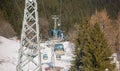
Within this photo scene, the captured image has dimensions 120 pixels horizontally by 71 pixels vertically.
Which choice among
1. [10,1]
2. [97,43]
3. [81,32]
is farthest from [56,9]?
[97,43]

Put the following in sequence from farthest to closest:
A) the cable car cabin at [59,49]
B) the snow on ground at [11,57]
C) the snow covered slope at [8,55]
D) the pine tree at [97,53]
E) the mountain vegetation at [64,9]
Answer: the mountain vegetation at [64,9] < the cable car cabin at [59,49] < the snow on ground at [11,57] < the snow covered slope at [8,55] < the pine tree at [97,53]

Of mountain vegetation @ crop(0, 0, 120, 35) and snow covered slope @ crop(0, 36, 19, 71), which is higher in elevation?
mountain vegetation @ crop(0, 0, 120, 35)

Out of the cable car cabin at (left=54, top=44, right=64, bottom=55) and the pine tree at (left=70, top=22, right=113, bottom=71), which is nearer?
the pine tree at (left=70, top=22, right=113, bottom=71)

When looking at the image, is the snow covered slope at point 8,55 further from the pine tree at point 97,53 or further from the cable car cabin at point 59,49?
→ the pine tree at point 97,53

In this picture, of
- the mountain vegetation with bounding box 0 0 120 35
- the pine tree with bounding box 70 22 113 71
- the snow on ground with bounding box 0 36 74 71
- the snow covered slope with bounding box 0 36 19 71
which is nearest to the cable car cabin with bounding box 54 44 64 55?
the snow on ground with bounding box 0 36 74 71

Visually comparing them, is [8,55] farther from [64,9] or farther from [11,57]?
[64,9]

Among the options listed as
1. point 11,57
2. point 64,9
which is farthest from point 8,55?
point 64,9

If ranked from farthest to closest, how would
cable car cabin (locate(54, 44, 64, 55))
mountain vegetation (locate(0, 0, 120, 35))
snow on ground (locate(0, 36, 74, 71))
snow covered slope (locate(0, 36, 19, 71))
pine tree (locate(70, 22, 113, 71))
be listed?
mountain vegetation (locate(0, 0, 120, 35)), cable car cabin (locate(54, 44, 64, 55)), snow on ground (locate(0, 36, 74, 71)), snow covered slope (locate(0, 36, 19, 71)), pine tree (locate(70, 22, 113, 71))

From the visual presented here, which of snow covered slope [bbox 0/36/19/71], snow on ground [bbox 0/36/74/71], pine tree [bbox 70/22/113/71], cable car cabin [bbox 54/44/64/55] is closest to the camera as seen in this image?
pine tree [bbox 70/22/113/71]

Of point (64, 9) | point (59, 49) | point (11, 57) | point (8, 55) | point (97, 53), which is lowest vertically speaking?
point (11, 57)

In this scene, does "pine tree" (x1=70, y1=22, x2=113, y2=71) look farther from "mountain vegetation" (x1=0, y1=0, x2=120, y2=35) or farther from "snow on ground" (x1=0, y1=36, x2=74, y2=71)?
"mountain vegetation" (x1=0, y1=0, x2=120, y2=35)

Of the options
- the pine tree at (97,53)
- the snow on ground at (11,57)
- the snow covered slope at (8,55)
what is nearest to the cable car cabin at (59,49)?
the snow on ground at (11,57)

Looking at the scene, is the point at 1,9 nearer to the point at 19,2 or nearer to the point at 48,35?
the point at 19,2
